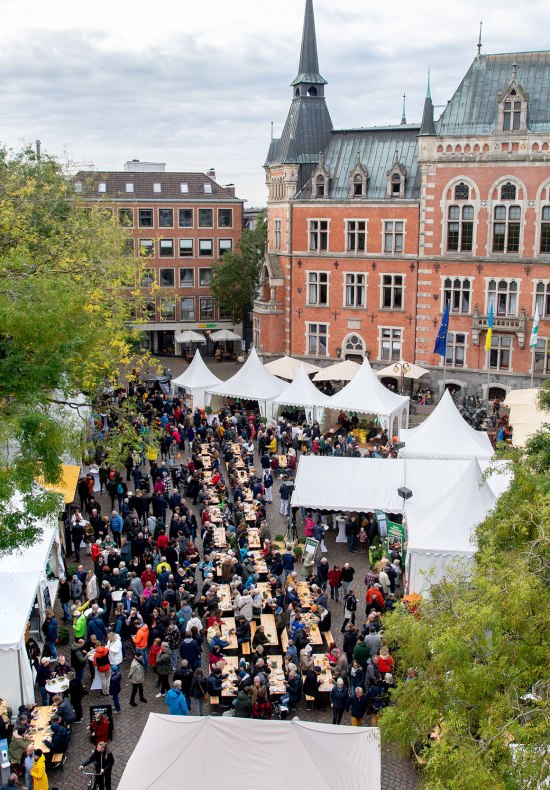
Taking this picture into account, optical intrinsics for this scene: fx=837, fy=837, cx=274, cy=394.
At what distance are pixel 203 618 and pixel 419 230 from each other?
2745 cm

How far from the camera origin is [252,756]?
1227 cm

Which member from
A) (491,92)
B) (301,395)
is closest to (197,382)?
(301,395)

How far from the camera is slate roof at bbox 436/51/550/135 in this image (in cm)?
3806

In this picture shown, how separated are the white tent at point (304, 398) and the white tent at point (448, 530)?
43.5 ft

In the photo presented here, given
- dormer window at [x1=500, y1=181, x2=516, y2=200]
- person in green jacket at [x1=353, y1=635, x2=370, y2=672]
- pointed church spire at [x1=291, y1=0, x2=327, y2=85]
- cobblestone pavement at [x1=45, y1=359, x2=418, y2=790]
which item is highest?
pointed church spire at [x1=291, y1=0, x2=327, y2=85]

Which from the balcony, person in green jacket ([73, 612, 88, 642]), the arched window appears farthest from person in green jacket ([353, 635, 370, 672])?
the arched window

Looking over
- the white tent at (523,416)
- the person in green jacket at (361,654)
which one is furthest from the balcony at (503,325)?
the person in green jacket at (361,654)

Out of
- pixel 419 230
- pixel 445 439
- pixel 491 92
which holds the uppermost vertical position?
pixel 491 92

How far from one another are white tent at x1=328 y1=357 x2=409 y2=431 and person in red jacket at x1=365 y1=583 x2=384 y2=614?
13.7 metres

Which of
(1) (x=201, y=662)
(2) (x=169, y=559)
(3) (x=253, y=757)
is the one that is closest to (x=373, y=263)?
(2) (x=169, y=559)

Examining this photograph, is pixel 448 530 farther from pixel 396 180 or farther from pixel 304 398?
pixel 396 180

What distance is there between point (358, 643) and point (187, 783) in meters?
5.26

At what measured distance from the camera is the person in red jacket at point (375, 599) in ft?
60.7

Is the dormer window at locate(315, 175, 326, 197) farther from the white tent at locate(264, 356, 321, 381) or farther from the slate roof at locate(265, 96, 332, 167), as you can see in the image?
the white tent at locate(264, 356, 321, 381)
